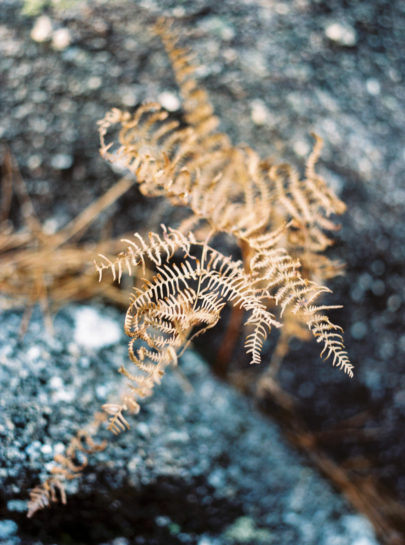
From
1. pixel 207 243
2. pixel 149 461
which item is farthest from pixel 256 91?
pixel 149 461

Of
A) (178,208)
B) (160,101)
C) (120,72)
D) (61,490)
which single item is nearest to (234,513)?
(61,490)

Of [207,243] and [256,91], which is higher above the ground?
[256,91]

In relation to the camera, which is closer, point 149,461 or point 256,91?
point 149,461

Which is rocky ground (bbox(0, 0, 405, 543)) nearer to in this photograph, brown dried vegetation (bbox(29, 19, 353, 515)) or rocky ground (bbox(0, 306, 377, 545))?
brown dried vegetation (bbox(29, 19, 353, 515))

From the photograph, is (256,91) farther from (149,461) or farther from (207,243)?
(149,461)

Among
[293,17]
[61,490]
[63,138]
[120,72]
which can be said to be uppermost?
[293,17]

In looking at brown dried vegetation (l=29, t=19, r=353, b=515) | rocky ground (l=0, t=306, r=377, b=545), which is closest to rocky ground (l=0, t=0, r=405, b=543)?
brown dried vegetation (l=29, t=19, r=353, b=515)

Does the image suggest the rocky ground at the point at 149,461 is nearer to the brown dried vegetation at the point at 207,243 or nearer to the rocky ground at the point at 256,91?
the brown dried vegetation at the point at 207,243

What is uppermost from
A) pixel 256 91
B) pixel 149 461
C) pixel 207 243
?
pixel 256 91

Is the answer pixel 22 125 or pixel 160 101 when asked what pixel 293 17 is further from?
pixel 22 125
